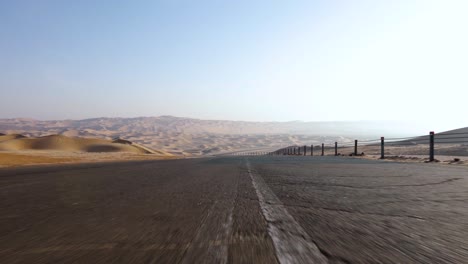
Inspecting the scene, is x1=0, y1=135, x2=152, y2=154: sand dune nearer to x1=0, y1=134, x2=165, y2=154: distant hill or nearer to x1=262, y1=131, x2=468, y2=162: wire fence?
x1=0, y1=134, x2=165, y2=154: distant hill

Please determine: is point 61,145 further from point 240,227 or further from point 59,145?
point 240,227

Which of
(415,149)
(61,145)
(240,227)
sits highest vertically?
(240,227)

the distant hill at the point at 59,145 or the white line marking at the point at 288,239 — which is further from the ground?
the white line marking at the point at 288,239

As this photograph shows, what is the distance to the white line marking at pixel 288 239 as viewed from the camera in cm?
170

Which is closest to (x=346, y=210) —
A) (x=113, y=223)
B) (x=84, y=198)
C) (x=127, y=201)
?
(x=113, y=223)

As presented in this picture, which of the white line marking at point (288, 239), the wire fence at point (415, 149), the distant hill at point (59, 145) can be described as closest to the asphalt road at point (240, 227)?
the white line marking at point (288, 239)

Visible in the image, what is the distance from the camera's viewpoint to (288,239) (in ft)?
6.75

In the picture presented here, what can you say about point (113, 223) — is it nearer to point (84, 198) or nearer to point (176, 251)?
point (176, 251)

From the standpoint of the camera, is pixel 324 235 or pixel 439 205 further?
pixel 439 205

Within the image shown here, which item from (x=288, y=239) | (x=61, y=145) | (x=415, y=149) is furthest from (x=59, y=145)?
(x=288, y=239)

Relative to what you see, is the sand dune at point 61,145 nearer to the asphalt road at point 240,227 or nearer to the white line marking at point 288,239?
the asphalt road at point 240,227

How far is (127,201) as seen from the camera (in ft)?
12.3

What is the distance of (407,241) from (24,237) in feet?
7.86

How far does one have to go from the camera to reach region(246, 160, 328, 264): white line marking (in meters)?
1.70
